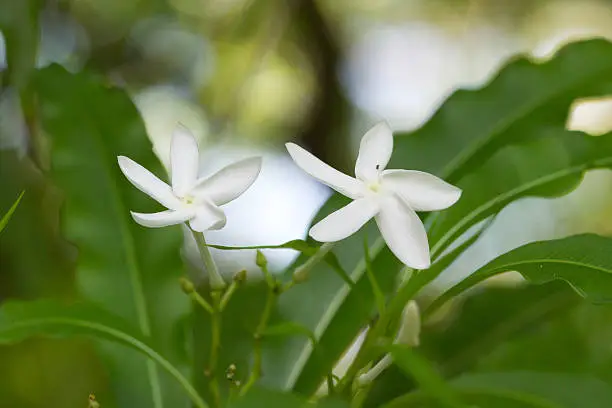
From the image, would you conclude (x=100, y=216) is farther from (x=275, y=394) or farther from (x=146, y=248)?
(x=275, y=394)

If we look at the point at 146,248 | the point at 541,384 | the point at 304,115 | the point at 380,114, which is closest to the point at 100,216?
the point at 146,248

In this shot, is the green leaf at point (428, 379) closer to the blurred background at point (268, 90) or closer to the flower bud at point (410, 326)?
the flower bud at point (410, 326)

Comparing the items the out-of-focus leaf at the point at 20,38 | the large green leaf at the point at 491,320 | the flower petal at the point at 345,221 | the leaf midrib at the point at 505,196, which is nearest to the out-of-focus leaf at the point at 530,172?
the leaf midrib at the point at 505,196

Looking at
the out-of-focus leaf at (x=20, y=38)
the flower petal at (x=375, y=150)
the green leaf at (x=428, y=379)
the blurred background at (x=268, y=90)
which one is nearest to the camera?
the green leaf at (x=428, y=379)

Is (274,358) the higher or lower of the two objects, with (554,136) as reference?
lower

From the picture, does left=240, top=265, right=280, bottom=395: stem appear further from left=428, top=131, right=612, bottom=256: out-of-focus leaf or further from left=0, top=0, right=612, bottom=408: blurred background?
left=0, top=0, right=612, bottom=408: blurred background

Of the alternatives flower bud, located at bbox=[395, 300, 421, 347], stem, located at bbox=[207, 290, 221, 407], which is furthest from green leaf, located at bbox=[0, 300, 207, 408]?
flower bud, located at bbox=[395, 300, 421, 347]
